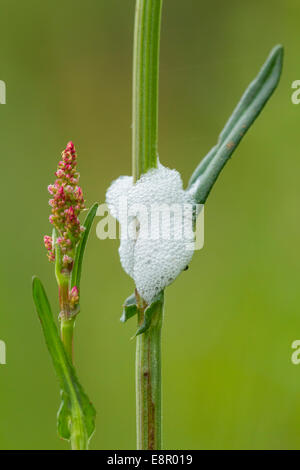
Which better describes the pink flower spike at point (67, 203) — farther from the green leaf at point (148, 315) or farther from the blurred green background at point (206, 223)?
the blurred green background at point (206, 223)

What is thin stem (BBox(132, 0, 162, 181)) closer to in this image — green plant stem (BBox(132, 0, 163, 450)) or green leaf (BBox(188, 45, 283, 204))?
green plant stem (BBox(132, 0, 163, 450))

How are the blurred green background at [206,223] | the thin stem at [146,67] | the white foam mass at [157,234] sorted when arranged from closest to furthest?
1. the thin stem at [146,67]
2. the white foam mass at [157,234]
3. the blurred green background at [206,223]

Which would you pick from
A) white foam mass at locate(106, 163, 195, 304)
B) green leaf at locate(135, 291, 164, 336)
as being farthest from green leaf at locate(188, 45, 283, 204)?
green leaf at locate(135, 291, 164, 336)

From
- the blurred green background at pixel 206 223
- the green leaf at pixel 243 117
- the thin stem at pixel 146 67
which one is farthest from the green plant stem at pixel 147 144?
the blurred green background at pixel 206 223
